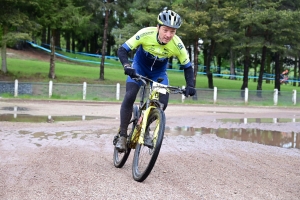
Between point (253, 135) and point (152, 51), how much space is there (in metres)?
7.01

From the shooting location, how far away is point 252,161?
781 cm

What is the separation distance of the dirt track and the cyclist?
919 mm

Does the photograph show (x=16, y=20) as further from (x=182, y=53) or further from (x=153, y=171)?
(x=153, y=171)

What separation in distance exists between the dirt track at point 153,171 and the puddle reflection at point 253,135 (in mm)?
935

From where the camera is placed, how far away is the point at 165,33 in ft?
20.0

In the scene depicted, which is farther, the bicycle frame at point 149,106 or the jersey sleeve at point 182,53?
the jersey sleeve at point 182,53

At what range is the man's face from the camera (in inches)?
238

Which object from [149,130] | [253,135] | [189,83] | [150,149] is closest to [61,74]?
[253,135]

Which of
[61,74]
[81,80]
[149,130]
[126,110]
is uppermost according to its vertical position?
[61,74]

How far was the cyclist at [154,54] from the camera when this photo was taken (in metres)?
6.01

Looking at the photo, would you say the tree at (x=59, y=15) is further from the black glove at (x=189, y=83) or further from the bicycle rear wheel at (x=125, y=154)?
the black glove at (x=189, y=83)

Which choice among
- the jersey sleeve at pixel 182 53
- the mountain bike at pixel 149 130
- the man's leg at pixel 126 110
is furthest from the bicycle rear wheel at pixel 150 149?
the jersey sleeve at pixel 182 53

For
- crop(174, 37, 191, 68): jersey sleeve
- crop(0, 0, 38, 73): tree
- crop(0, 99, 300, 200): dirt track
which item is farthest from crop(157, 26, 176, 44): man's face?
crop(0, 0, 38, 73): tree

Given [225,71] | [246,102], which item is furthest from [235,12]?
[225,71]
